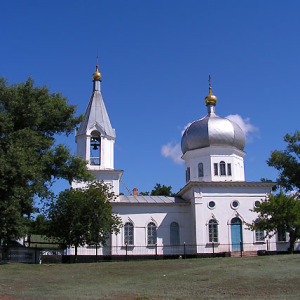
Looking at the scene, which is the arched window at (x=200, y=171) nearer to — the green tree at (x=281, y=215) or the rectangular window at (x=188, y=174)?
the rectangular window at (x=188, y=174)

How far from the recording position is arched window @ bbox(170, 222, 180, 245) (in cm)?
3016

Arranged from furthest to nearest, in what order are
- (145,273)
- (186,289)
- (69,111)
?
1. (69,111)
2. (145,273)
3. (186,289)

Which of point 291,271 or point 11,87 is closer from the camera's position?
point 291,271

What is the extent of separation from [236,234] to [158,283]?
18.1 meters

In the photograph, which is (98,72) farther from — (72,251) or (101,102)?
(72,251)

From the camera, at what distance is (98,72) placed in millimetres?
33812

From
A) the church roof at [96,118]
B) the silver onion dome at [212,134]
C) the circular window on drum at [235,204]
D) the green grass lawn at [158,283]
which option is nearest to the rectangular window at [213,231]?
the circular window on drum at [235,204]

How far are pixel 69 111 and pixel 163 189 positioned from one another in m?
30.0

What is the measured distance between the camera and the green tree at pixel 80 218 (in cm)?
2461

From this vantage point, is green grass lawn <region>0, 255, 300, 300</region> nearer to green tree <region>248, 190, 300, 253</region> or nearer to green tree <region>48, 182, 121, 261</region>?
green tree <region>48, 182, 121, 261</region>

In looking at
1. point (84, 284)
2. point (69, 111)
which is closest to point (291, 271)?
point (84, 284)

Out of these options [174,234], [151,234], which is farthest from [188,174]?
[151,234]

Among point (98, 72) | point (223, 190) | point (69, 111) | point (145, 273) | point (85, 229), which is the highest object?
point (98, 72)

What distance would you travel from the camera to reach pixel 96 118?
31391mm
